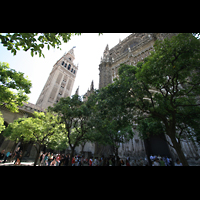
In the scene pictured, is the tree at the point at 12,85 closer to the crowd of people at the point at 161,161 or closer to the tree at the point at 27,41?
the tree at the point at 27,41

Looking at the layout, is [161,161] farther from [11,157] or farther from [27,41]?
[11,157]

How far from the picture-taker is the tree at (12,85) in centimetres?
606

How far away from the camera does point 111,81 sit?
24.4 m

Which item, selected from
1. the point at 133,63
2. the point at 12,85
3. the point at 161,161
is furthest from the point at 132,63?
the point at 12,85

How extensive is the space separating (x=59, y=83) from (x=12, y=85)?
123 ft

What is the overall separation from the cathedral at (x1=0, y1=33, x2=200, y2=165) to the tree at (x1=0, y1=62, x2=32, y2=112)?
9704 millimetres

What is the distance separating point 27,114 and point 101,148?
59.0ft

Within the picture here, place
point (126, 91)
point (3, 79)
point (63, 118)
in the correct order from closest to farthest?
1. point (3, 79)
2. point (126, 91)
3. point (63, 118)

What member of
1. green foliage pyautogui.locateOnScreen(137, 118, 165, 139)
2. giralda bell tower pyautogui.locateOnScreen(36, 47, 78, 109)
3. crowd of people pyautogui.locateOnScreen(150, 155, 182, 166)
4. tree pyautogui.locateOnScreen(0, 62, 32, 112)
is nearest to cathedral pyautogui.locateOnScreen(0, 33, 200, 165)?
giralda bell tower pyautogui.locateOnScreen(36, 47, 78, 109)

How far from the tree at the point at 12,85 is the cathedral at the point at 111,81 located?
382 inches
